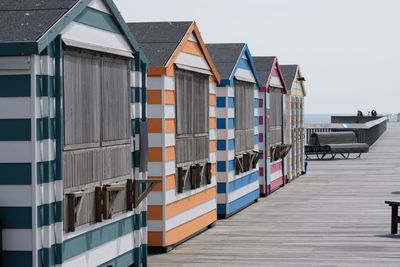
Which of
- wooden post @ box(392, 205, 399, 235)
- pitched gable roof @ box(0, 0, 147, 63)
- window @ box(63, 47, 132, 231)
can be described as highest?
pitched gable roof @ box(0, 0, 147, 63)

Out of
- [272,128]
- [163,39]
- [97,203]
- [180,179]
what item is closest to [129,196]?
[97,203]

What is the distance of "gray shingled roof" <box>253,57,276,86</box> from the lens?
2288 cm

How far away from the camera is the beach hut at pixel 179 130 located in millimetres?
13500

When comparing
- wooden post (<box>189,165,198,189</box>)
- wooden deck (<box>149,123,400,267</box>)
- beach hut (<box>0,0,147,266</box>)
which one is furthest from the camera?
wooden post (<box>189,165,198,189</box>)

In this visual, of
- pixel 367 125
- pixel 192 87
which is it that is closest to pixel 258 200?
pixel 192 87

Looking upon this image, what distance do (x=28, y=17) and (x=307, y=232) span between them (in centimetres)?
814

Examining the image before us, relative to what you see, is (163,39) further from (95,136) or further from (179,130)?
(95,136)

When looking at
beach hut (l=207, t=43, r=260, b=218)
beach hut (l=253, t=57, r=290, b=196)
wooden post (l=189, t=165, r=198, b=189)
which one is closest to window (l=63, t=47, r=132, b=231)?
wooden post (l=189, t=165, r=198, b=189)

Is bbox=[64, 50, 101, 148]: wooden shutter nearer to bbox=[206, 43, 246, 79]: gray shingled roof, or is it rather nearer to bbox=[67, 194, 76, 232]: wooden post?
bbox=[67, 194, 76, 232]: wooden post

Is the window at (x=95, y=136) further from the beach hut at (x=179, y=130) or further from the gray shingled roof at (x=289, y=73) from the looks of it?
the gray shingled roof at (x=289, y=73)

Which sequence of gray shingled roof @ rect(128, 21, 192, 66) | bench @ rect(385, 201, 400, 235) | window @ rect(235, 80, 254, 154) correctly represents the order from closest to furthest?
gray shingled roof @ rect(128, 21, 192, 66) < bench @ rect(385, 201, 400, 235) < window @ rect(235, 80, 254, 154)

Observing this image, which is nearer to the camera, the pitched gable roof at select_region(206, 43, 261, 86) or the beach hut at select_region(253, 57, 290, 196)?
the pitched gable roof at select_region(206, 43, 261, 86)

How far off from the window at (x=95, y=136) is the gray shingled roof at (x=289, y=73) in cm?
1636

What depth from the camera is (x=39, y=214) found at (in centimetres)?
882
